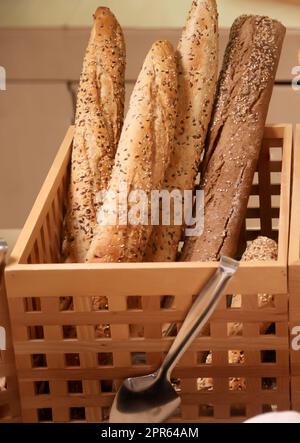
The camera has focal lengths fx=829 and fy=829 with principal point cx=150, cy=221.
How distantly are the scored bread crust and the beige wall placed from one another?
1.77ft

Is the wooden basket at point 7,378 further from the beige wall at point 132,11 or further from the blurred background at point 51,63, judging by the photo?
the beige wall at point 132,11

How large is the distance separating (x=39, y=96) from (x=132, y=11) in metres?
0.28

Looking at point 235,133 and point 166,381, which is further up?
point 235,133

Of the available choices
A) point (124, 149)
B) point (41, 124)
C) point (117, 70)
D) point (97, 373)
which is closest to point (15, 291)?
point (97, 373)

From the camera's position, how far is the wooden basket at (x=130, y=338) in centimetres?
83

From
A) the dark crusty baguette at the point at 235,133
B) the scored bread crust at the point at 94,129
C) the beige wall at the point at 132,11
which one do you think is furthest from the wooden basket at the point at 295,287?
the beige wall at the point at 132,11

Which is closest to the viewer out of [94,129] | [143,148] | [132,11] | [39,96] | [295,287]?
[295,287]

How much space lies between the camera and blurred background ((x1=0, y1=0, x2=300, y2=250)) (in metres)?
1.67

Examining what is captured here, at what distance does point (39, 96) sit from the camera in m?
1.79

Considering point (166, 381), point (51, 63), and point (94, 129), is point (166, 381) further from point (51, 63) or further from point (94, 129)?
point (51, 63)

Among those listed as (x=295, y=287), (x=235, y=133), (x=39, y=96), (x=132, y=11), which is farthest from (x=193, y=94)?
(x=39, y=96)

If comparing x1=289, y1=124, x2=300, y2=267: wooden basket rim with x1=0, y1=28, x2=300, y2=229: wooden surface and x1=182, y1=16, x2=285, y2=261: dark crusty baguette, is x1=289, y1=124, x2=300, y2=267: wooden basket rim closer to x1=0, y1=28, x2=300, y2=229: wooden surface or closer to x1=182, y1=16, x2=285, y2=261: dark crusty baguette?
x1=182, y1=16, x2=285, y2=261: dark crusty baguette

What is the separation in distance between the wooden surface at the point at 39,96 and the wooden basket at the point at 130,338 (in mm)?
876
